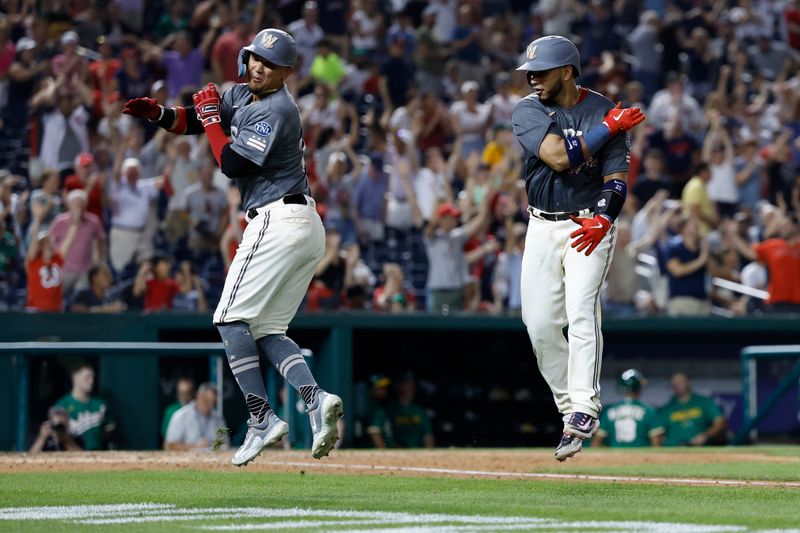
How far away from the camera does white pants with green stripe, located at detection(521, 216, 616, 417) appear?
Answer: 6652 mm

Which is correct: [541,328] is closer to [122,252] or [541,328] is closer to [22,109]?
[122,252]

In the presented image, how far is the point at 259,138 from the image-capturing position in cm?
634

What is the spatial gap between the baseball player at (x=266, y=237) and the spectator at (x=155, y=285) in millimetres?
6539

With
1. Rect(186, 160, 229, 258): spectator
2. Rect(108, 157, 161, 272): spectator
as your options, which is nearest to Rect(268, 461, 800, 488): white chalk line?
Rect(108, 157, 161, 272): spectator

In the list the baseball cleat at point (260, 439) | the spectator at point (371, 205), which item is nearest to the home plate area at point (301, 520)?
the baseball cleat at point (260, 439)

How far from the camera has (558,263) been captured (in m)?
6.82

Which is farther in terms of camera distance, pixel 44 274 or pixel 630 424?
pixel 630 424

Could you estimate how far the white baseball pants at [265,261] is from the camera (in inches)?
253

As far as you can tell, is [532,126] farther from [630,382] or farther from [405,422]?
[405,422]

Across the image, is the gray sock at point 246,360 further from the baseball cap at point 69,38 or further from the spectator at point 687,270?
the baseball cap at point 69,38

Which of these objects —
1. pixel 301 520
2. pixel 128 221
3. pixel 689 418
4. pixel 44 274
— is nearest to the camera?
pixel 301 520

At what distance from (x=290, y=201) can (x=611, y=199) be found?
4.92 feet

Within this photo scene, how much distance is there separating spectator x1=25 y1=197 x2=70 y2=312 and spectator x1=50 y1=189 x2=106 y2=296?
21cm

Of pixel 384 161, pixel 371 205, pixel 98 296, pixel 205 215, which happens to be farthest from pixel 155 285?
pixel 384 161
